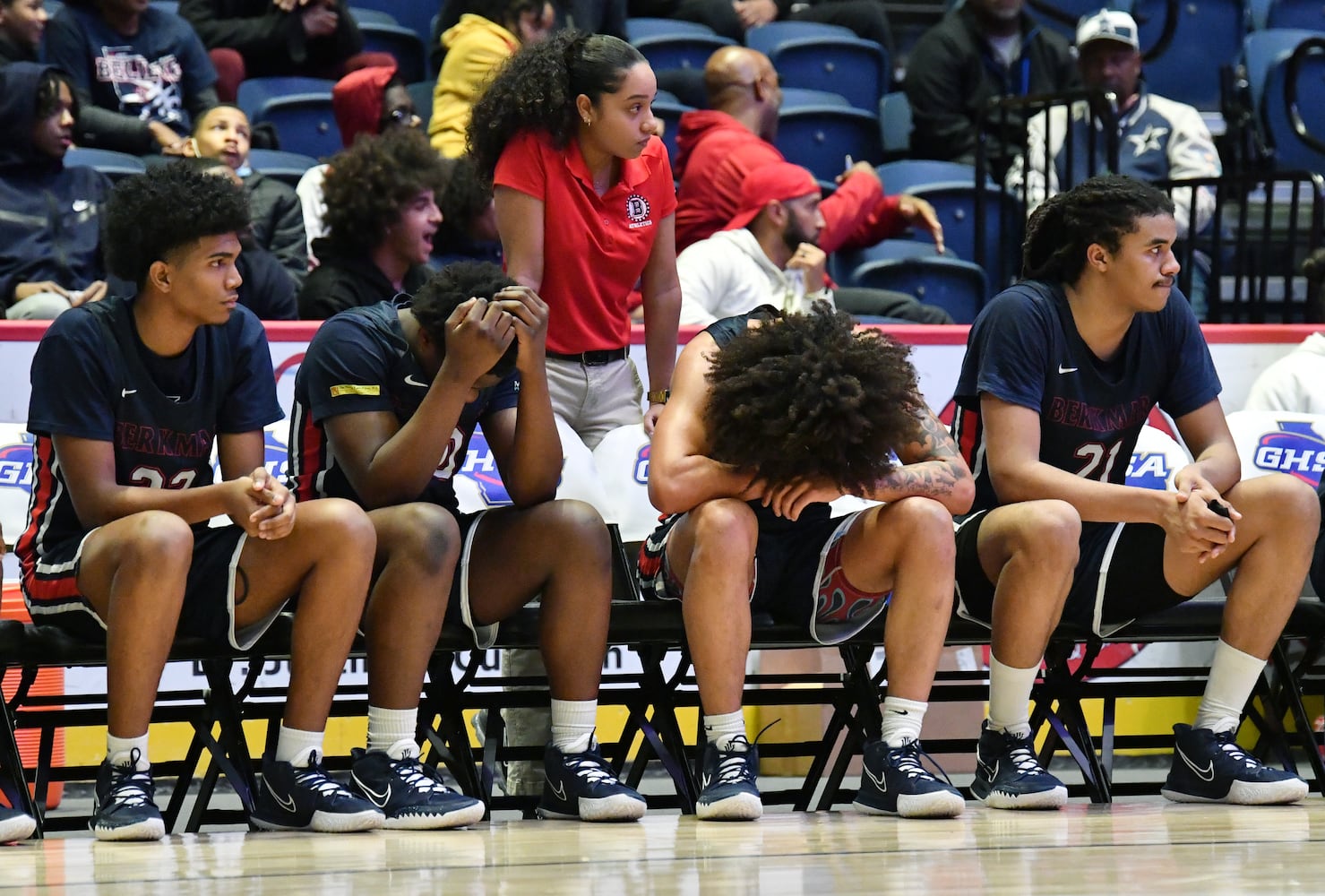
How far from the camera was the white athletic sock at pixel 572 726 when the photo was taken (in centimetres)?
361

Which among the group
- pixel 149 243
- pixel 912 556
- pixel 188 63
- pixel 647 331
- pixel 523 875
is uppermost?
pixel 188 63

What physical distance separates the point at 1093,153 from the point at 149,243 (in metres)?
4.38

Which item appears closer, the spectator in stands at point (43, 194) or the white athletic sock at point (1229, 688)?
the white athletic sock at point (1229, 688)

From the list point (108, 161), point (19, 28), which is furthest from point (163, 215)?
point (19, 28)

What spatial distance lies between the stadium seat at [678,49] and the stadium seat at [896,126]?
0.89 meters

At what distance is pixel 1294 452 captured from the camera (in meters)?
5.39

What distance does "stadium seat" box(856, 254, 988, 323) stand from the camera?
707 cm

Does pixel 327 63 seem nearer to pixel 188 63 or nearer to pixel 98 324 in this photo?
pixel 188 63

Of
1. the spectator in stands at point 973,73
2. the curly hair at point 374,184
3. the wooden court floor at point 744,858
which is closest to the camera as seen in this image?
the wooden court floor at point 744,858

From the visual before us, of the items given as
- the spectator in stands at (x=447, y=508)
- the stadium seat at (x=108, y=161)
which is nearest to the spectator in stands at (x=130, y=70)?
the stadium seat at (x=108, y=161)

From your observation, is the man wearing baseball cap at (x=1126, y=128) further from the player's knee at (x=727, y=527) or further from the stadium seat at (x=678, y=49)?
the player's knee at (x=727, y=527)

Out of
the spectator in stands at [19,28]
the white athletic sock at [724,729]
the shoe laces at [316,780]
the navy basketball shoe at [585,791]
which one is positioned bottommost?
the navy basketball shoe at [585,791]

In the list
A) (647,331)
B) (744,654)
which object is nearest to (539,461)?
(744,654)

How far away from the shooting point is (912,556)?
3592 millimetres
